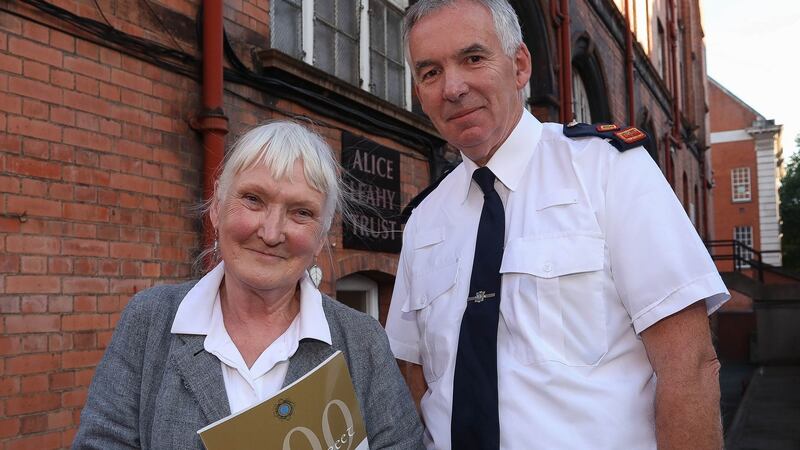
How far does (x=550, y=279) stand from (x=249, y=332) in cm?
83

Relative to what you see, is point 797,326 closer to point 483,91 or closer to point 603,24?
point 603,24

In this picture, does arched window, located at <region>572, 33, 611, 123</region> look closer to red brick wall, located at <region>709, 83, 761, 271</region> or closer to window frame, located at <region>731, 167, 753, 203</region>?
red brick wall, located at <region>709, 83, 761, 271</region>

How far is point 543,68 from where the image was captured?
9414mm

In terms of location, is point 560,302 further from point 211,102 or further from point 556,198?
point 211,102

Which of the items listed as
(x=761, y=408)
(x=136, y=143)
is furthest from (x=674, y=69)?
(x=136, y=143)

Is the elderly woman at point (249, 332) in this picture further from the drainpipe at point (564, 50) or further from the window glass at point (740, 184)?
the window glass at point (740, 184)

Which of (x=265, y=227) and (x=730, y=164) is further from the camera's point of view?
(x=730, y=164)

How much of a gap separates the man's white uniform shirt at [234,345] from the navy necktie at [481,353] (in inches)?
15.5

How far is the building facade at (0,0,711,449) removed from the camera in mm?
3141

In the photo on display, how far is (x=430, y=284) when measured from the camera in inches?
85.0

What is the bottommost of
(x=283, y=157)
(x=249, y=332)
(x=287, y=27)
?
(x=249, y=332)

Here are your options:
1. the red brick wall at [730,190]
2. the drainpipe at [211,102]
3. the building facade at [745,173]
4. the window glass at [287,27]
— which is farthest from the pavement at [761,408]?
the red brick wall at [730,190]

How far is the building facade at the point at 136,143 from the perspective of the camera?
3141 mm

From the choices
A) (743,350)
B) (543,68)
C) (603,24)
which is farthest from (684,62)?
(543,68)
